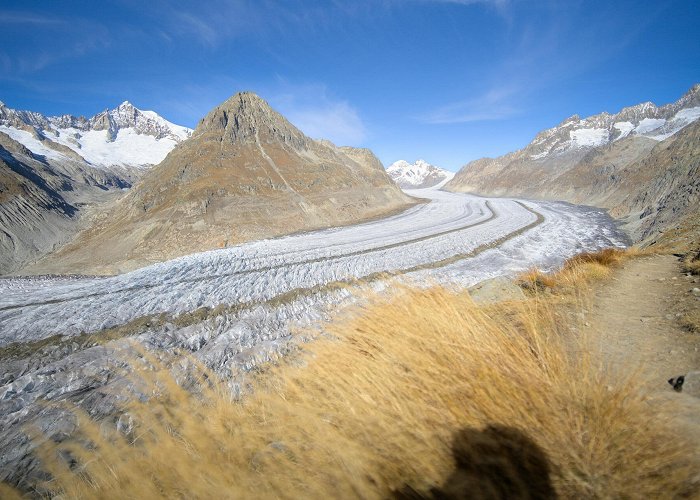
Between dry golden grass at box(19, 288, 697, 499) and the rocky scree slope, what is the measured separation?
35.8ft

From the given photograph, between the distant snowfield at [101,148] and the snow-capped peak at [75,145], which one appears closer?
the snow-capped peak at [75,145]

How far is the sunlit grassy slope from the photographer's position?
1487 millimetres

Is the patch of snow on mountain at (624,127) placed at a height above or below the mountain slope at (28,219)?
above

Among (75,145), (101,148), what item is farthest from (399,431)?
(101,148)

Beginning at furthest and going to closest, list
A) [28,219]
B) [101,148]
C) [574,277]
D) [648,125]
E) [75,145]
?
[101,148], [75,145], [648,125], [28,219], [574,277]

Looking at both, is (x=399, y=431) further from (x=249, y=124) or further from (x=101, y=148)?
(x=101, y=148)

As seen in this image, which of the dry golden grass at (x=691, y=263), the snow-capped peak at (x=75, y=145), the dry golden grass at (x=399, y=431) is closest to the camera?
the dry golden grass at (x=399, y=431)

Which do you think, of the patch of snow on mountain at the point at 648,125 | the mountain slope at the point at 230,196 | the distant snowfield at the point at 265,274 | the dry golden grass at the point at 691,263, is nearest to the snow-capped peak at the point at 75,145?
the mountain slope at the point at 230,196

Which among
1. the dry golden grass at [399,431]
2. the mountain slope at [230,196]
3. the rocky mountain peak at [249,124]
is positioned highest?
the rocky mountain peak at [249,124]

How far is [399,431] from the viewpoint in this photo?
174 cm

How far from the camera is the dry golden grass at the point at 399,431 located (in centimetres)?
149

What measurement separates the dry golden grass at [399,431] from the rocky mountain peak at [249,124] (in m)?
40.9

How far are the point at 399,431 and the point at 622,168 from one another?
2853 inches

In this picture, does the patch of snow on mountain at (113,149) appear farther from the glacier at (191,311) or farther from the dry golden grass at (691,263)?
the dry golden grass at (691,263)
